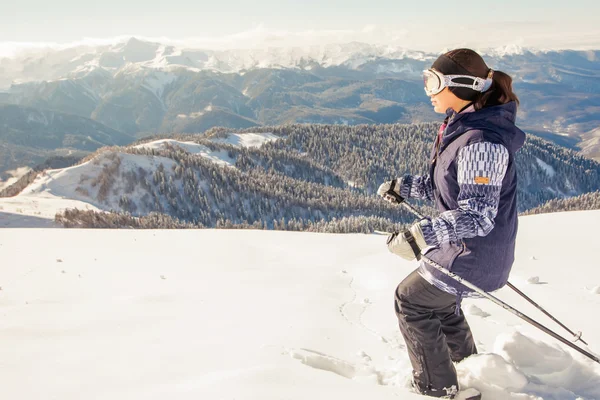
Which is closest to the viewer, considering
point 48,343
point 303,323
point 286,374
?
point 286,374

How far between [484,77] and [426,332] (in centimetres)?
258

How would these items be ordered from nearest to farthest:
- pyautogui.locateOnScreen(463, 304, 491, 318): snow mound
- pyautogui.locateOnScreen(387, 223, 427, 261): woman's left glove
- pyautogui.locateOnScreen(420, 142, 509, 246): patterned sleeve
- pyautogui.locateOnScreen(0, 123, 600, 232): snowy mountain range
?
pyautogui.locateOnScreen(420, 142, 509, 246): patterned sleeve, pyautogui.locateOnScreen(387, 223, 427, 261): woman's left glove, pyautogui.locateOnScreen(463, 304, 491, 318): snow mound, pyautogui.locateOnScreen(0, 123, 600, 232): snowy mountain range

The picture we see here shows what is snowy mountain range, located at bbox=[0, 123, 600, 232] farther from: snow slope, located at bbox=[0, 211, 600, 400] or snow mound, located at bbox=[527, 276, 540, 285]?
snow mound, located at bbox=[527, 276, 540, 285]

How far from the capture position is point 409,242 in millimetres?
3676

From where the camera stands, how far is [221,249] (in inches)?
460

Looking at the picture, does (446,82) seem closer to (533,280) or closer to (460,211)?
(460,211)

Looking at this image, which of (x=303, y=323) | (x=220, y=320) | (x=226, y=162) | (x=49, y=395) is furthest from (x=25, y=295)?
(x=226, y=162)

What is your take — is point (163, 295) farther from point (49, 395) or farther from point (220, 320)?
point (49, 395)

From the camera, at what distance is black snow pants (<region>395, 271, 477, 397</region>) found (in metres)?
4.02

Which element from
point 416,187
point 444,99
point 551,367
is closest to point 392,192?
point 416,187

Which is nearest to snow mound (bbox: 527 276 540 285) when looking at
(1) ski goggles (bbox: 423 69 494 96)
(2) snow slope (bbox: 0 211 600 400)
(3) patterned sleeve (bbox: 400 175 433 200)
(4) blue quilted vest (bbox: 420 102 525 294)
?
(2) snow slope (bbox: 0 211 600 400)

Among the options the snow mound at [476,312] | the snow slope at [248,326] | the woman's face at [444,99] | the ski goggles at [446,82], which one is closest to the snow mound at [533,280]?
the snow slope at [248,326]

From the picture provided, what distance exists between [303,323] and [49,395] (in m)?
3.19

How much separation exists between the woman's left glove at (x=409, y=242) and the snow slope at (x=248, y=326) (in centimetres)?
130
